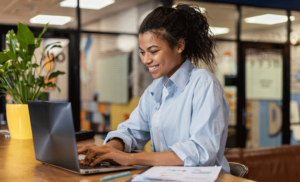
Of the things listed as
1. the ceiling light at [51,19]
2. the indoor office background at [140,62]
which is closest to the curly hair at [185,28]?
the indoor office background at [140,62]

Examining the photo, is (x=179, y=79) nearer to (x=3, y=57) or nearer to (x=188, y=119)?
(x=188, y=119)

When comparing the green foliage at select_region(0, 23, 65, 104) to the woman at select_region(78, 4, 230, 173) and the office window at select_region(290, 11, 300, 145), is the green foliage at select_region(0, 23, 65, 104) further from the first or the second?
the office window at select_region(290, 11, 300, 145)

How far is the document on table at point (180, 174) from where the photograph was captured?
1.01m

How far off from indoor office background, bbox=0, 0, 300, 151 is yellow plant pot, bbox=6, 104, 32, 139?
2.24m

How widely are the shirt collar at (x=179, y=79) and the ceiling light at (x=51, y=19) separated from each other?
3.17 metres

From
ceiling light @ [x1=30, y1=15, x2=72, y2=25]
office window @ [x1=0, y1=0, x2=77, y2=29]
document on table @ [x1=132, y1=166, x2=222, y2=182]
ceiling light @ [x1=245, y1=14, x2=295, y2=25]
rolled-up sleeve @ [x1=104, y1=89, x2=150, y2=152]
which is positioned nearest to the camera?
document on table @ [x1=132, y1=166, x2=222, y2=182]

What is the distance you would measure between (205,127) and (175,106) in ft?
0.75

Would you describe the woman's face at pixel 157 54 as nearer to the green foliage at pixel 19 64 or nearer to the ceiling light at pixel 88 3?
the green foliage at pixel 19 64

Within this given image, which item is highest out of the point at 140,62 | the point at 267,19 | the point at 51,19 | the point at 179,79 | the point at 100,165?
the point at 267,19

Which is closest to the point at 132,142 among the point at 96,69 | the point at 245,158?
the point at 245,158

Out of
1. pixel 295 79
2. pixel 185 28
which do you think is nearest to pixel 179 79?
pixel 185 28

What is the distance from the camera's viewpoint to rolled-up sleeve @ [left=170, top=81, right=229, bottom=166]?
121 cm

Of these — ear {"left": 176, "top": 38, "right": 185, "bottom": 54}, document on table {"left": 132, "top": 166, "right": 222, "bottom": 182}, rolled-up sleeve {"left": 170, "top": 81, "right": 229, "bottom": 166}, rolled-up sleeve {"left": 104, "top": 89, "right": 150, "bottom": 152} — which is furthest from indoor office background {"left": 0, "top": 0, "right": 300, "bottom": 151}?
document on table {"left": 132, "top": 166, "right": 222, "bottom": 182}

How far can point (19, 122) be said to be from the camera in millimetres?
2104
